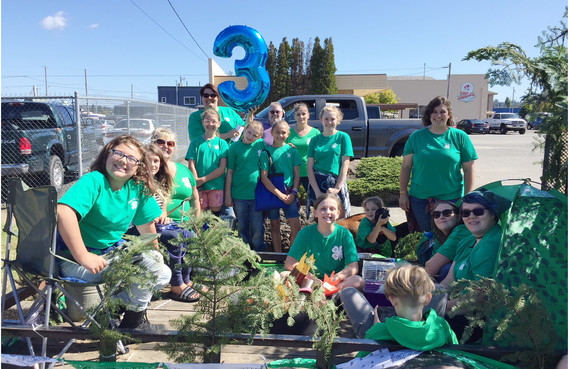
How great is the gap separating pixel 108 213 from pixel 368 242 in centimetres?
264

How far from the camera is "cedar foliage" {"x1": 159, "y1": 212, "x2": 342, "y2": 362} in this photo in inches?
86.0

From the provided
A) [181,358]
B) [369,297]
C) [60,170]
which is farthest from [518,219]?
[60,170]

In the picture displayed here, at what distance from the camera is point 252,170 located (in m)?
4.88

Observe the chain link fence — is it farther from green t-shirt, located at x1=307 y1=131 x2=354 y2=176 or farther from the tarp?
the tarp

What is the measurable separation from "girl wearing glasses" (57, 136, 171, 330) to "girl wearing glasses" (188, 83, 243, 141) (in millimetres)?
2162

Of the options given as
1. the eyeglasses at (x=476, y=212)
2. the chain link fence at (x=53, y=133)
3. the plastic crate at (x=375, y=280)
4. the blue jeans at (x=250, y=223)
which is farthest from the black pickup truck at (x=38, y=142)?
the eyeglasses at (x=476, y=212)

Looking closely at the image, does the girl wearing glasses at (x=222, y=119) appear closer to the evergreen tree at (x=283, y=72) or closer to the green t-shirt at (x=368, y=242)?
the green t-shirt at (x=368, y=242)

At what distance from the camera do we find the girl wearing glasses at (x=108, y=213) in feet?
8.75

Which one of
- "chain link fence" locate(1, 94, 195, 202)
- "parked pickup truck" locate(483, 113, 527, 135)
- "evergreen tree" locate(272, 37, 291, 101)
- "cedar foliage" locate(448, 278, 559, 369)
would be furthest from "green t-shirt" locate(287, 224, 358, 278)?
"parked pickup truck" locate(483, 113, 527, 135)

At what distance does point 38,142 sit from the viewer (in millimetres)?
8969

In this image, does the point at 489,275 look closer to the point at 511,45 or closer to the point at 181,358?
the point at 511,45

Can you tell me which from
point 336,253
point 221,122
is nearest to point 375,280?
point 336,253

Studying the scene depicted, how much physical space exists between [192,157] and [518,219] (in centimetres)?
326

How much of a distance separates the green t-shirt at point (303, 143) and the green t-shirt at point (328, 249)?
1.75 meters
